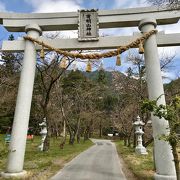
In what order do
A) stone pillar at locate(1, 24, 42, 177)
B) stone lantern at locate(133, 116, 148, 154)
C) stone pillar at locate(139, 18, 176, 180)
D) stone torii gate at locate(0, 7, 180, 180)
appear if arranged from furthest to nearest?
stone lantern at locate(133, 116, 148, 154)
stone pillar at locate(1, 24, 42, 177)
stone torii gate at locate(0, 7, 180, 180)
stone pillar at locate(139, 18, 176, 180)

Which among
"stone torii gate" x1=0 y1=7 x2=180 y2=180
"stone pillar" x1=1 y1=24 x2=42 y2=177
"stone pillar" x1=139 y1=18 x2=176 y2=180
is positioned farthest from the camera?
"stone pillar" x1=1 y1=24 x2=42 y2=177

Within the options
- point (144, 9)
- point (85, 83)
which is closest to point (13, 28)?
point (144, 9)

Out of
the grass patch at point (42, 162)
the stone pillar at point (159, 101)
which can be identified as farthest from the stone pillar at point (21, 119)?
the stone pillar at point (159, 101)

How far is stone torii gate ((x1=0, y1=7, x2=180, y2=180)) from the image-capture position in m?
8.23

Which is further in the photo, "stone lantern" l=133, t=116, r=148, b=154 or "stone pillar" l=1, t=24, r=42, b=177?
"stone lantern" l=133, t=116, r=148, b=154

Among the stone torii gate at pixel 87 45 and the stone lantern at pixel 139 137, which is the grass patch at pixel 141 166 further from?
the stone lantern at pixel 139 137

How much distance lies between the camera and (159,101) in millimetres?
8328

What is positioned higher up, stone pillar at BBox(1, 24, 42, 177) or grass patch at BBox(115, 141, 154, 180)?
stone pillar at BBox(1, 24, 42, 177)

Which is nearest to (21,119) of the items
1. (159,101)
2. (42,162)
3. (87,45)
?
(87,45)

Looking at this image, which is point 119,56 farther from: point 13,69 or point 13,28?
point 13,69

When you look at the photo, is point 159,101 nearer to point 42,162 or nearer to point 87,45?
point 87,45

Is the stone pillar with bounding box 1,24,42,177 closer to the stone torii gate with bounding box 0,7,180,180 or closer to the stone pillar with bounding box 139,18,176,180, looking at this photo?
the stone torii gate with bounding box 0,7,180,180

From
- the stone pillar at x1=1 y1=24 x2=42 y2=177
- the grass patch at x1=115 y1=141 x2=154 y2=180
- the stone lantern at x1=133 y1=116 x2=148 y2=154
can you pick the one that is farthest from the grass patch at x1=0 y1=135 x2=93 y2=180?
the stone lantern at x1=133 y1=116 x2=148 y2=154

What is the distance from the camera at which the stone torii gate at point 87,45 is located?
8.23 m
